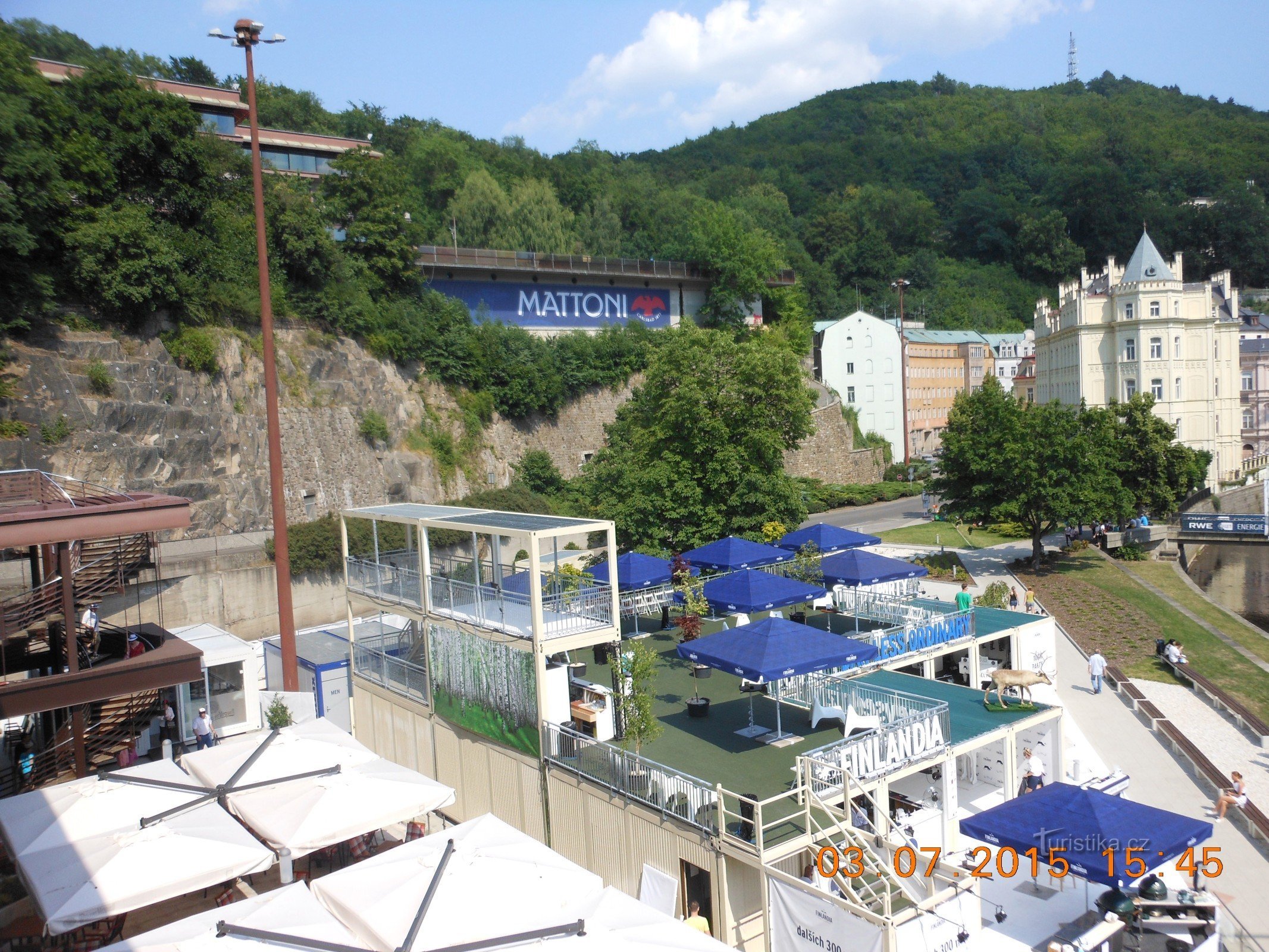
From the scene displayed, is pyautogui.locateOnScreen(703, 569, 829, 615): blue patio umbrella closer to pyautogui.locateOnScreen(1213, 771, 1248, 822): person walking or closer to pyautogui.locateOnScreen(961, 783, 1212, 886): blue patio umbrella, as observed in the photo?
pyautogui.locateOnScreen(961, 783, 1212, 886): blue patio umbrella

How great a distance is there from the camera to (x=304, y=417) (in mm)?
31719

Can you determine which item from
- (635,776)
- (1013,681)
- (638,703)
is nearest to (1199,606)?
(1013,681)

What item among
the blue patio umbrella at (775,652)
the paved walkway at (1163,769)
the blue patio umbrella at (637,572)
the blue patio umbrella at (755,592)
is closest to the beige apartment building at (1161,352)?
the paved walkway at (1163,769)

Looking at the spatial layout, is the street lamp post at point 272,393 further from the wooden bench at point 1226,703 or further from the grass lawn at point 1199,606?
the grass lawn at point 1199,606

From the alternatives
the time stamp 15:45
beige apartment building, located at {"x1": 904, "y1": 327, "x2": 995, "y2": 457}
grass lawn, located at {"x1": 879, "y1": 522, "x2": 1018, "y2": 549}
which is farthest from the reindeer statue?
beige apartment building, located at {"x1": 904, "y1": 327, "x2": 995, "y2": 457}

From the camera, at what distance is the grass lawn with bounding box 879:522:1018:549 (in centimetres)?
3788

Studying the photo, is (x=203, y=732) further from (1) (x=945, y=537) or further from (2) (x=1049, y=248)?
(2) (x=1049, y=248)

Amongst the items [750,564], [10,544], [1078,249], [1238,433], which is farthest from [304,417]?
[1078,249]

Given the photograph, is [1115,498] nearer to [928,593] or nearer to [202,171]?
[928,593]

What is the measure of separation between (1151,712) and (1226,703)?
88.4 inches

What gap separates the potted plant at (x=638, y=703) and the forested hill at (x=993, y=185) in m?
77.4

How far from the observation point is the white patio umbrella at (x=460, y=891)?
26.9 feet

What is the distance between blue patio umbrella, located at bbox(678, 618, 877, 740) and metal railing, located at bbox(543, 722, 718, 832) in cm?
173

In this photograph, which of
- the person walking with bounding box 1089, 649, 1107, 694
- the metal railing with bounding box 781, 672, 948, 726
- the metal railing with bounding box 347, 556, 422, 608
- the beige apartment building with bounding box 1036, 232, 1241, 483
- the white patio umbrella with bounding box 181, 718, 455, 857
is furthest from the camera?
the beige apartment building with bounding box 1036, 232, 1241, 483
